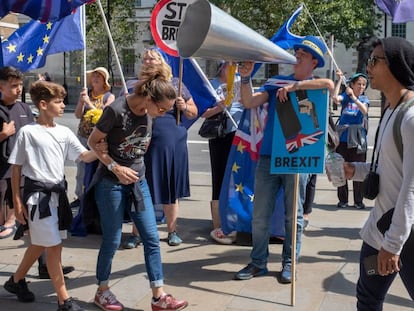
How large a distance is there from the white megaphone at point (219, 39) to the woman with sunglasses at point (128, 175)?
1.14 feet

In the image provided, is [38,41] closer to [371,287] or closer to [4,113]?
[4,113]

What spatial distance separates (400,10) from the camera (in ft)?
21.3

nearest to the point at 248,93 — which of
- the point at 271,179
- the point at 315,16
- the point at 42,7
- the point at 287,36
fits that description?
the point at 271,179

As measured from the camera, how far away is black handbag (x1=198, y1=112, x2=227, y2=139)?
20.9 ft

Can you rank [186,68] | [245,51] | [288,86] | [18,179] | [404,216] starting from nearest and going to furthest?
[404,216]
[245,51]
[18,179]
[288,86]
[186,68]

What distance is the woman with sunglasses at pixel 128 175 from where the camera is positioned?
13.7ft

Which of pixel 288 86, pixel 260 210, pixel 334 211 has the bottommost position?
pixel 334 211

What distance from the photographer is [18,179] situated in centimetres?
431

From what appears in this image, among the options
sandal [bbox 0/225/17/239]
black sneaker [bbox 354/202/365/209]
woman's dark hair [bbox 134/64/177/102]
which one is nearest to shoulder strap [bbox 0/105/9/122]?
sandal [bbox 0/225/17/239]

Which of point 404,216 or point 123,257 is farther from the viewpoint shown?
point 123,257

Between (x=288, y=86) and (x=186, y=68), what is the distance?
2163 millimetres

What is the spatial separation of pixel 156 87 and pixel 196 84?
2.50m

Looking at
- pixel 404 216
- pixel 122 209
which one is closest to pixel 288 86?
pixel 122 209

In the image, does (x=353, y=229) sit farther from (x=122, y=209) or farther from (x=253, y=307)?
(x=122, y=209)
